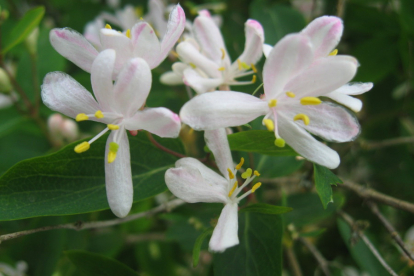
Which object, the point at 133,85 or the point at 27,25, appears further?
the point at 27,25

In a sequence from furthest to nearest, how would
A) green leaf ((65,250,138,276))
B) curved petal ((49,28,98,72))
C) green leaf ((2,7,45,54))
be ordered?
green leaf ((2,7,45,54)) → green leaf ((65,250,138,276)) → curved petal ((49,28,98,72))

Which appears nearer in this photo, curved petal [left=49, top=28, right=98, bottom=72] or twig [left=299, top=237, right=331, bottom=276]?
curved petal [left=49, top=28, right=98, bottom=72]

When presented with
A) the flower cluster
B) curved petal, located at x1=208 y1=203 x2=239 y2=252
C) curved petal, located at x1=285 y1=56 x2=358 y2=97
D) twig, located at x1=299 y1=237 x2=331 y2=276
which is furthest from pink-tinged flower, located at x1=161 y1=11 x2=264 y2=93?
twig, located at x1=299 y1=237 x2=331 y2=276

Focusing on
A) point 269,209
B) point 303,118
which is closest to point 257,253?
point 269,209

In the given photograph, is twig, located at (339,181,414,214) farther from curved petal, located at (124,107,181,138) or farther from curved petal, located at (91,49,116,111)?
curved petal, located at (91,49,116,111)

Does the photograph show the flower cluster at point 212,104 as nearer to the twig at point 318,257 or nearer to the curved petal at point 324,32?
the curved petal at point 324,32

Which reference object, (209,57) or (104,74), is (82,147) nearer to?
(104,74)

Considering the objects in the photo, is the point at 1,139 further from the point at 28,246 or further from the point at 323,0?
the point at 323,0
